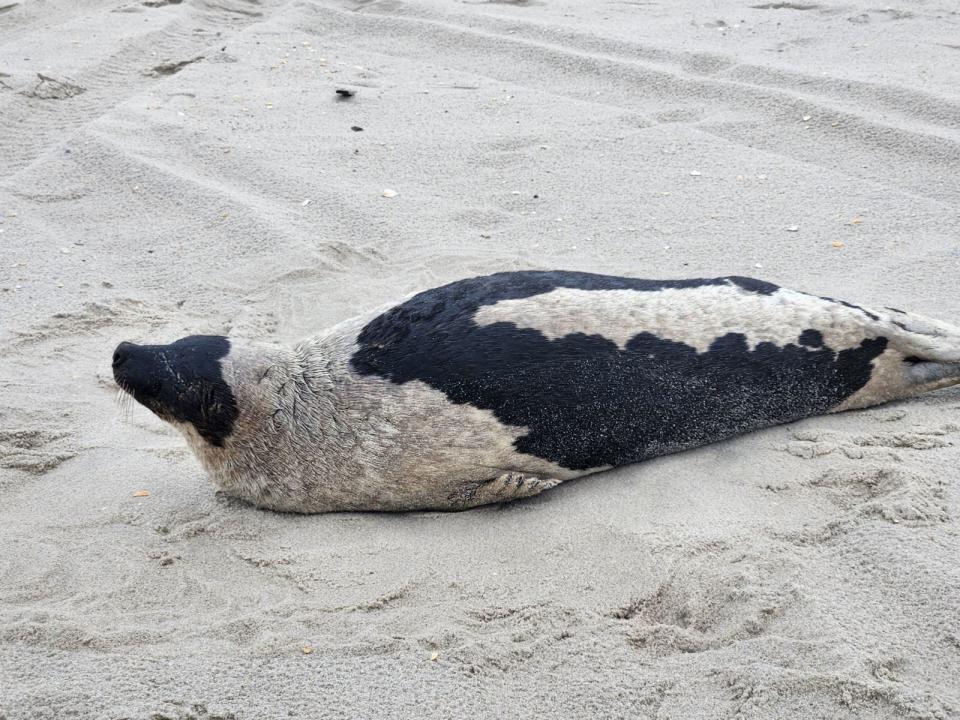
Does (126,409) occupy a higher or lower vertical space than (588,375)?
lower

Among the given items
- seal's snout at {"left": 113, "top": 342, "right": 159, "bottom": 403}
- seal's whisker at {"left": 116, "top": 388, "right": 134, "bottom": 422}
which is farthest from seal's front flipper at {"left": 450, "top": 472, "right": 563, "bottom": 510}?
seal's whisker at {"left": 116, "top": 388, "right": 134, "bottom": 422}

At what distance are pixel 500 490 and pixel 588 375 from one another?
1.66 feet

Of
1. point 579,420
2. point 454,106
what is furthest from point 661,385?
point 454,106

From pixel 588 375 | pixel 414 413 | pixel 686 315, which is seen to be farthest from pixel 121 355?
pixel 686 315

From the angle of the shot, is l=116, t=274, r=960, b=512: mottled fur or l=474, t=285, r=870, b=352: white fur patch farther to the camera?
l=474, t=285, r=870, b=352: white fur patch

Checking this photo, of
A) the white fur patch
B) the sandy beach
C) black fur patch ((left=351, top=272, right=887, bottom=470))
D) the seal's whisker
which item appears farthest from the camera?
the seal's whisker

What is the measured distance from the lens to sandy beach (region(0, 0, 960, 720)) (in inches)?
108

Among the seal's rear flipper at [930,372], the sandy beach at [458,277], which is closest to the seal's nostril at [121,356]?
the sandy beach at [458,277]

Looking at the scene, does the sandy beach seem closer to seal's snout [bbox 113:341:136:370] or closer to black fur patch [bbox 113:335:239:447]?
black fur patch [bbox 113:335:239:447]

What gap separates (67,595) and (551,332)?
1.80 metres

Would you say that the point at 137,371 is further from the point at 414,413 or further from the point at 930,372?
the point at 930,372

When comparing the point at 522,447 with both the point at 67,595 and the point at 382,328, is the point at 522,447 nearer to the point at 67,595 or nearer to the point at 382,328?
the point at 382,328

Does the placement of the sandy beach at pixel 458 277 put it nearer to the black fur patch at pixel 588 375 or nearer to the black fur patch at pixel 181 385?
the black fur patch at pixel 588 375

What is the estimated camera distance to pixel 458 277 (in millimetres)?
5164
